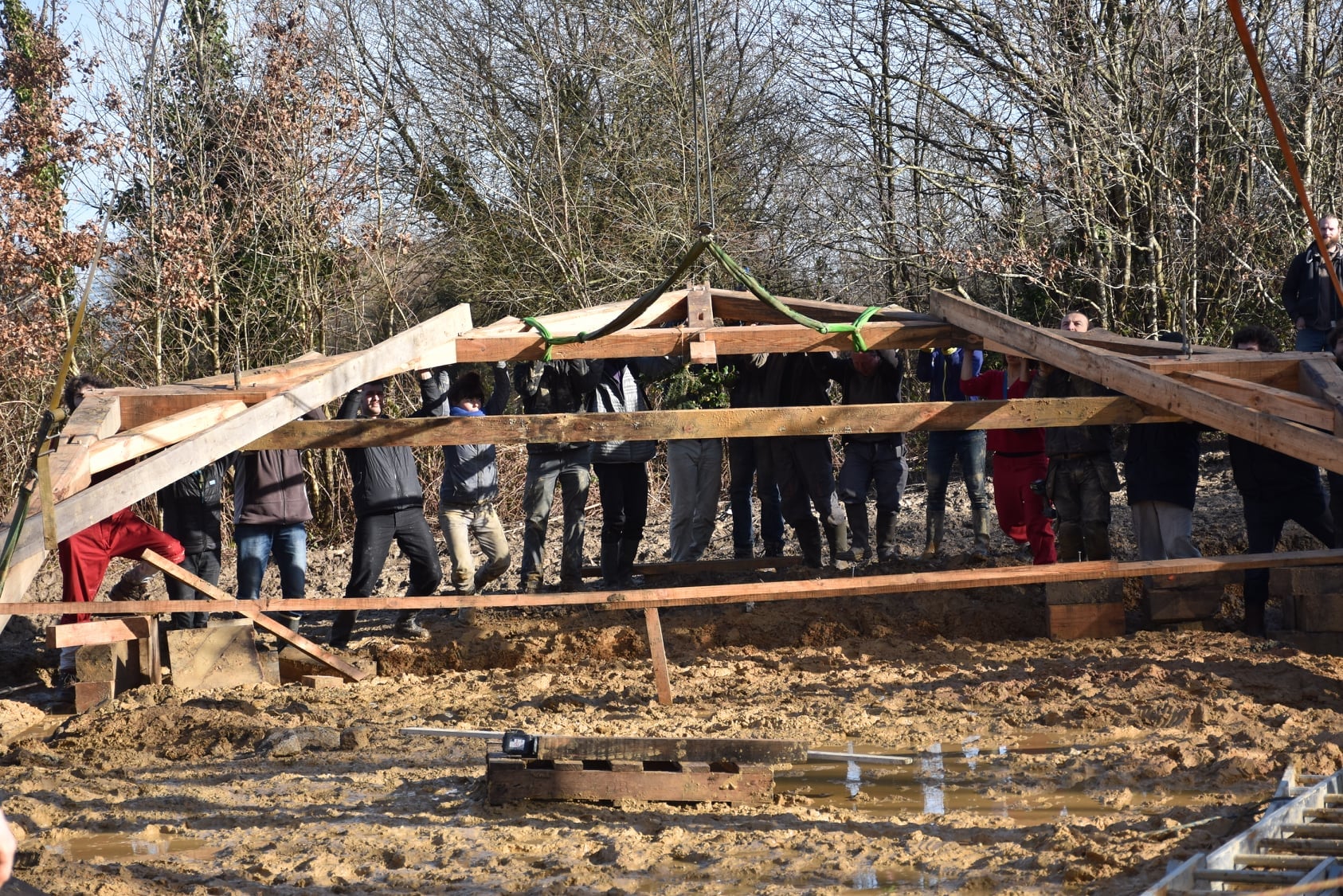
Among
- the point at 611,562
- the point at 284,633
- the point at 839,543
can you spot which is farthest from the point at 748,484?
the point at 284,633

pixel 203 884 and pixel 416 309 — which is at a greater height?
pixel 416 309

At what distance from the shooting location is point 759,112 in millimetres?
16781

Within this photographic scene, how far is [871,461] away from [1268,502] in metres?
2.53

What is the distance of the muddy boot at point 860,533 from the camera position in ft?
27.9

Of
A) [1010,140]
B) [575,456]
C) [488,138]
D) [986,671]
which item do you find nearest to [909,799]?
[986,671]

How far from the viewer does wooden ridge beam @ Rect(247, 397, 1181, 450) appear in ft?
20.3

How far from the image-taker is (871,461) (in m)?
8.45

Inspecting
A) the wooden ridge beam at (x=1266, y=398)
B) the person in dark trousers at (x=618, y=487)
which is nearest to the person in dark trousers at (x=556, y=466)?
the person in dark trousers at (x=618, y=487)

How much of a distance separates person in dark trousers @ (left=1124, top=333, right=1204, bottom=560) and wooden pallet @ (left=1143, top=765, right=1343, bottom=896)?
3389 millimetres

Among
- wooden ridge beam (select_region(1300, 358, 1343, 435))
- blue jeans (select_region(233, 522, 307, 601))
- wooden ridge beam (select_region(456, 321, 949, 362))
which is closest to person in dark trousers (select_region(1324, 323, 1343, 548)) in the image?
wooden ridge beam (select_region(1300, 358, 1343, 435))

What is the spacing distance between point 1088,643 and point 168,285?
9824 mm

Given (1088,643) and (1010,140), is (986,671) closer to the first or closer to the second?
(1088,643)

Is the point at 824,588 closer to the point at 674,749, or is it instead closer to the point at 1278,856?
the point at 674,749

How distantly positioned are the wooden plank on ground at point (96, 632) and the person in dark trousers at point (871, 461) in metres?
4.54
